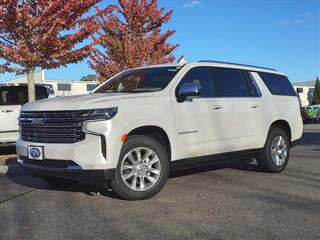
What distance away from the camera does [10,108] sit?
11.7 metres

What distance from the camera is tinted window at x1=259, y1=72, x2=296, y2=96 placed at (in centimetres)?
910

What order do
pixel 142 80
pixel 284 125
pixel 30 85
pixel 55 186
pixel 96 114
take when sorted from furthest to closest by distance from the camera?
1. pixel 30 85
2. pixel 284 125
3. pixel 55 186
4. pixel 142 80
5. pixel 96 114

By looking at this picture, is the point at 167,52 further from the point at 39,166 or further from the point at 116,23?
the point at 39,166

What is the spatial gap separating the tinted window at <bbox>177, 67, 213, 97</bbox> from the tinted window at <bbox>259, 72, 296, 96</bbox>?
163 centimetres

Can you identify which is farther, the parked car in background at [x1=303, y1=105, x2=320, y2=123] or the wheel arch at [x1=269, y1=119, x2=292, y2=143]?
the parked car in background at [x1=303, y1=105, x2=320, y2=123]

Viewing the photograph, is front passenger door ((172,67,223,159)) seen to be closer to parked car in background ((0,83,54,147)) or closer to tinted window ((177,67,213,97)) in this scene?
tinted window ((177,67,213,97))

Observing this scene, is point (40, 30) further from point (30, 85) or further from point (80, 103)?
point (80, 103)

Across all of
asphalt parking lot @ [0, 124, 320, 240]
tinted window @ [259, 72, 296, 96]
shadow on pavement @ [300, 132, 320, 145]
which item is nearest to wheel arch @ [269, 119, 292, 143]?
tinted window @ [259, 72, 296, 96]

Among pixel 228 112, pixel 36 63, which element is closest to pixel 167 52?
pixel 36 63

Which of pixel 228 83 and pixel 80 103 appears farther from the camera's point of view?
pixel 228 83

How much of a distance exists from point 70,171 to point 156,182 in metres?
1.18

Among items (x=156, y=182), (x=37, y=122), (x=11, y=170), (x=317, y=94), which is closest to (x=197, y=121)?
(x=156, y=182)

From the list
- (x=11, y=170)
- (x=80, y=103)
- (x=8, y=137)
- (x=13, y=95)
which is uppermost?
(x=13, y=95)

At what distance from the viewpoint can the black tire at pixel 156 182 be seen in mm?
6414
